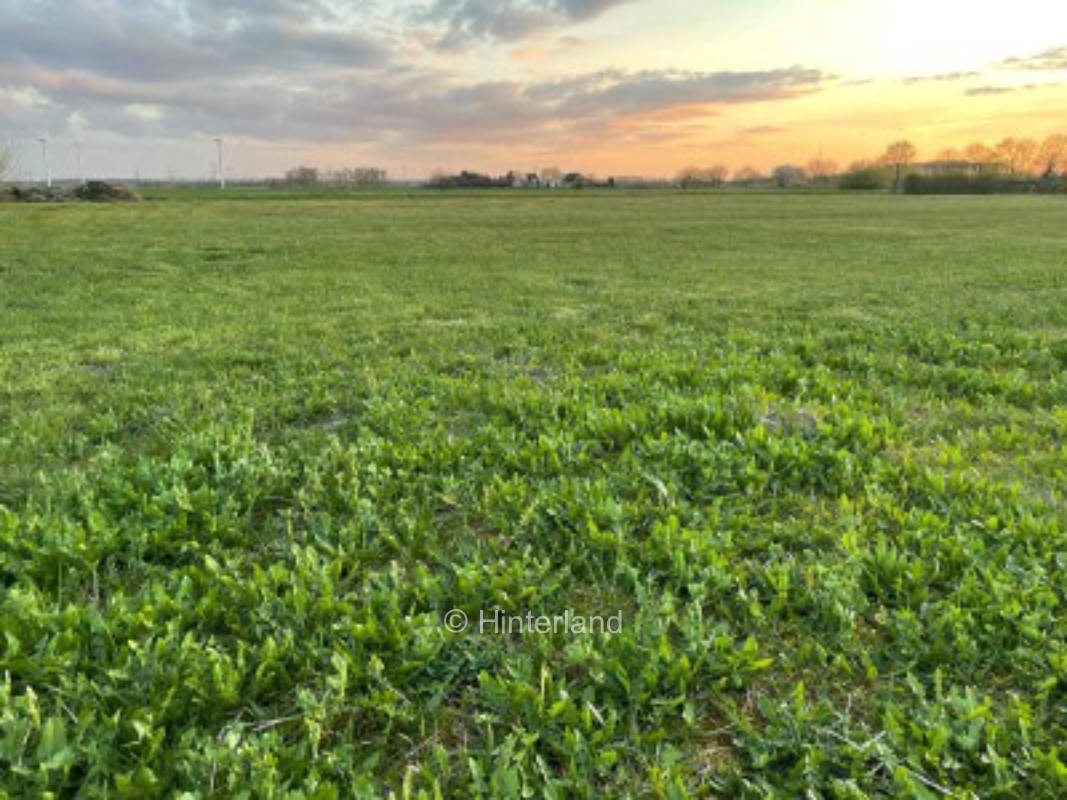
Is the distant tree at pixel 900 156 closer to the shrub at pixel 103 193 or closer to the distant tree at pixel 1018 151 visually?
Answer: the distant tree at pixel 1018 151

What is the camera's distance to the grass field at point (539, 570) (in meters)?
1.75

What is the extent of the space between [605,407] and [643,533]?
5.17 ft

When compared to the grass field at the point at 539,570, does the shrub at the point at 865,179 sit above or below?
above

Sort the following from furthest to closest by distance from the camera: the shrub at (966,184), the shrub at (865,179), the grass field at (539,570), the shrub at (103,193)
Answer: the shrub at (865,179) < the shrub at (966,184) < the shrub at (103,193) < the grass field at (539,570)

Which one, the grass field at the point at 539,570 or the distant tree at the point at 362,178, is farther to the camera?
the distant tree at the point at 362,178

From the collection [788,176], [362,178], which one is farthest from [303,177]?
[788,176]

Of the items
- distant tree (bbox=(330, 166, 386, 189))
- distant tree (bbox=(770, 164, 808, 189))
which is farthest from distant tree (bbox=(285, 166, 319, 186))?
distant tree (bbox=(770, 164, 808, 189))

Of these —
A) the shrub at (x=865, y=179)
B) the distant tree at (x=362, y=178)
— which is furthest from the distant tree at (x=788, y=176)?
the distant tree at (x=362, y=178)

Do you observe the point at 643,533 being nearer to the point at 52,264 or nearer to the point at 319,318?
the point at 319,318

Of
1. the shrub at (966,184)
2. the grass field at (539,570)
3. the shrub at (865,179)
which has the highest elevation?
the shrub at (865,179)

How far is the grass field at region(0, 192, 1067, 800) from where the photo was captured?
68.9 inches

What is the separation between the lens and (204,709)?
73.3 inches

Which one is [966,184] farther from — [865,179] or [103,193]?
[103,193]

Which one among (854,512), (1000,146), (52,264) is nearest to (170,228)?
(52,264)
